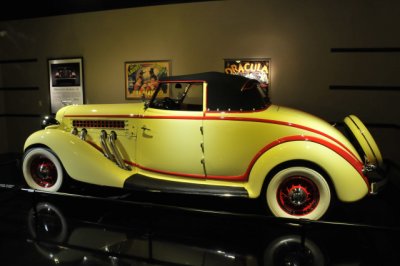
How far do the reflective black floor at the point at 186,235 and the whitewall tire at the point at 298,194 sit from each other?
0.18 metres

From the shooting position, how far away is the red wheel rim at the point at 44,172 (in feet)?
13.1

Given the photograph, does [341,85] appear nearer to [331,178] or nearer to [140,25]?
[331,178]

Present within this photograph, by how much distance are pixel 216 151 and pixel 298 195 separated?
0.96 m

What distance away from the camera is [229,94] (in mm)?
3490

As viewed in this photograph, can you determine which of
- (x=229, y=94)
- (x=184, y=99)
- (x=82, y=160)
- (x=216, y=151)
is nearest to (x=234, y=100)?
(x=229, y=94)

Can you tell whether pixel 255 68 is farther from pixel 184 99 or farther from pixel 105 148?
pixel 105 148

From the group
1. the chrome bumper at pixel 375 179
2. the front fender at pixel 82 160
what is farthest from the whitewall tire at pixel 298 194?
the front fender at pixel 82 160

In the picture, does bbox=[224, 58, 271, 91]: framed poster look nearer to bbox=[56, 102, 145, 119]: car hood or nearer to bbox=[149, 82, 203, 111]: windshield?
bbox=[149, 82, 203, 111]: windshield

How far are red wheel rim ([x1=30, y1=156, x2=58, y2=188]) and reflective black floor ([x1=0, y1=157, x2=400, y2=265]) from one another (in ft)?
0.84

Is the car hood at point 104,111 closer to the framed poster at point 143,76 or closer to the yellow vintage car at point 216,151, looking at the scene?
the yellow vintage car at point 216,151

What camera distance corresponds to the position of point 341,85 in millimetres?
5027

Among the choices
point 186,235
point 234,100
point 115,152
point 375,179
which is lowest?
point 186,235

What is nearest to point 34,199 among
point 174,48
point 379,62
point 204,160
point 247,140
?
point 204,160

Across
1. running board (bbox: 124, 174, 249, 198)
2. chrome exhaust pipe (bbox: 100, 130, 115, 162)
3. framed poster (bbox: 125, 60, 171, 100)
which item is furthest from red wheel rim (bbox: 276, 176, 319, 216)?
framed poster (bbox: 125, 60, 171, 100)
